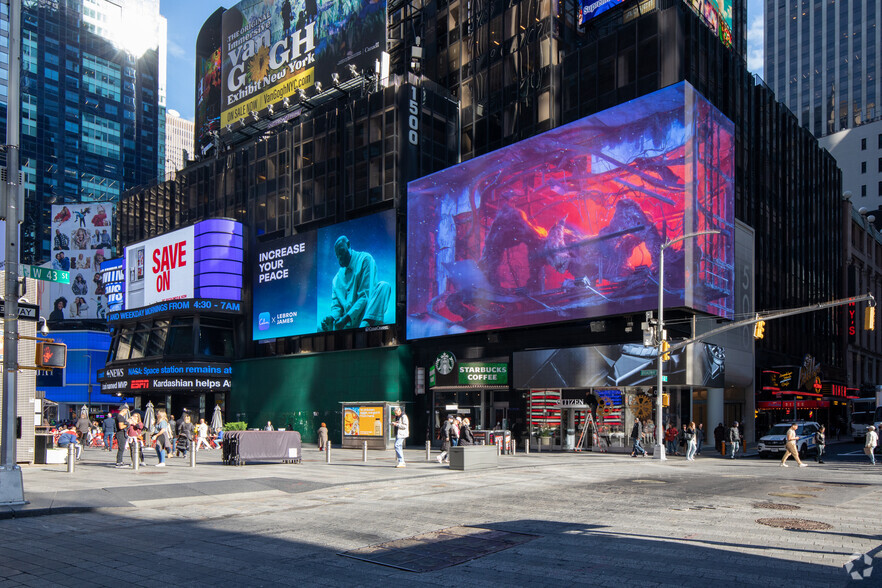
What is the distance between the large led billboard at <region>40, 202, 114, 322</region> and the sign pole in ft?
324

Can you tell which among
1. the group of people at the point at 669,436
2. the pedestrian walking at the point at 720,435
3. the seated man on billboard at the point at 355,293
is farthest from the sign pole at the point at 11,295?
the seated man on billboard at the point at 355,293

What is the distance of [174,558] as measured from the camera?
34.5 feet

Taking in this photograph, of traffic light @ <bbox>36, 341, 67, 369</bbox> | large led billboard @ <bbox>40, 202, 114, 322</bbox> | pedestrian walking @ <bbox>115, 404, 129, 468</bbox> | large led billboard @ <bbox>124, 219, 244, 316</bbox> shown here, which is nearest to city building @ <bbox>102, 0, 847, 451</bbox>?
large led billboard @ <bbox>124, 219, 244, 316</bbox>

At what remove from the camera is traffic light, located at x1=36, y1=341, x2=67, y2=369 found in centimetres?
1587

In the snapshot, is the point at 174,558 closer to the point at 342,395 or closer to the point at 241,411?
the point at 342,395

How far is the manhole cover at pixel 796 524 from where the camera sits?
12.6 metres

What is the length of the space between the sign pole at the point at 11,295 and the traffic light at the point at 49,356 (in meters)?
0.62

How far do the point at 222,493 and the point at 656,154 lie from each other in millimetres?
26691

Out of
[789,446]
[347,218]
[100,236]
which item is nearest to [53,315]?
[100,236]

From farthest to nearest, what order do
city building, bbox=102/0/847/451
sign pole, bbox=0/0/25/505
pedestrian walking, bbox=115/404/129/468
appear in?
city building, bbox=102/0/847/451 → pedestrian walking, bbox=115/404/129/468 → sign pole, bbox=0/0/25/505

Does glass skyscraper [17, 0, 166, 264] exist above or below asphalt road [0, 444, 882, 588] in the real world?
above

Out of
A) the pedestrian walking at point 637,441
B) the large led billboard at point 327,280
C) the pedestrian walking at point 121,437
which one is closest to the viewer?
the pedestrian walking at point 121,437

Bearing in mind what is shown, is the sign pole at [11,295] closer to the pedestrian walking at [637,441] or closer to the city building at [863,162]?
the pedestrian walking at [637,441]

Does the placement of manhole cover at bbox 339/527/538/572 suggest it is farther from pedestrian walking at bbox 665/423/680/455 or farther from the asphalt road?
pedestrian walking at bbox 665/423/680/455
